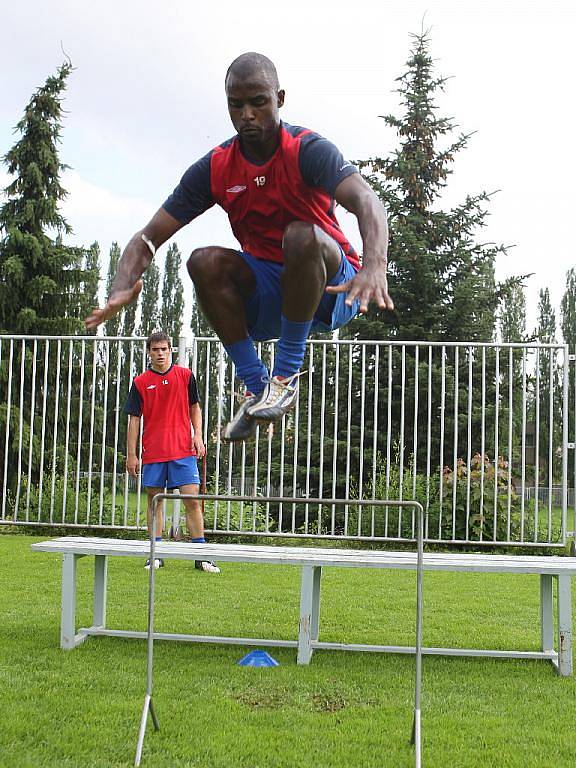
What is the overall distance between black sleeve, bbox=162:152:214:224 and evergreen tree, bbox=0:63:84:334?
35.4 ft

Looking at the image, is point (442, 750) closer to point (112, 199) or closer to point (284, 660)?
point (284, 660)

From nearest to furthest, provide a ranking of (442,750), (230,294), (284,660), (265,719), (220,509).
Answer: (230,294) → (442,750) → (265,719) → (284,660) → (220,509)

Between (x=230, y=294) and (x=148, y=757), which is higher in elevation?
(x=230, y=294)

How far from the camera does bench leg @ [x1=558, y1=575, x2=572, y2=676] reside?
4113 mm

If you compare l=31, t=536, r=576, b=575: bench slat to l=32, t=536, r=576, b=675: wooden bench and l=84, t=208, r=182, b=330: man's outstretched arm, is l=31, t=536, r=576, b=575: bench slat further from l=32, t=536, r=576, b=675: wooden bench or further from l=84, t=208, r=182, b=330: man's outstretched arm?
l=84, t=208, r=182, b=330: man's outstretched arm

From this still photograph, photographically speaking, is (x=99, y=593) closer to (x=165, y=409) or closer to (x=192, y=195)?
(x=165, y=409)

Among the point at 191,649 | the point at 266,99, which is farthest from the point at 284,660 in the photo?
the point at 266,99

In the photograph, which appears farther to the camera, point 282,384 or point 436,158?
point 436,158

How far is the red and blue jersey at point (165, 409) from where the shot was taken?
6.57 metres

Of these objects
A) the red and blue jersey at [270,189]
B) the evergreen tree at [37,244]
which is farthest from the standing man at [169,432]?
the evergreen tree at [37,244]

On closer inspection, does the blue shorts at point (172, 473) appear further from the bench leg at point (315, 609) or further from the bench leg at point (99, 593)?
the bench leg at point (315, 609)

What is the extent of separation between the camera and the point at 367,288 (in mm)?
2111

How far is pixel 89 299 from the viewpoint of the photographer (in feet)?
47.1

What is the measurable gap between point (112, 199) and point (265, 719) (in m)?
7.66
